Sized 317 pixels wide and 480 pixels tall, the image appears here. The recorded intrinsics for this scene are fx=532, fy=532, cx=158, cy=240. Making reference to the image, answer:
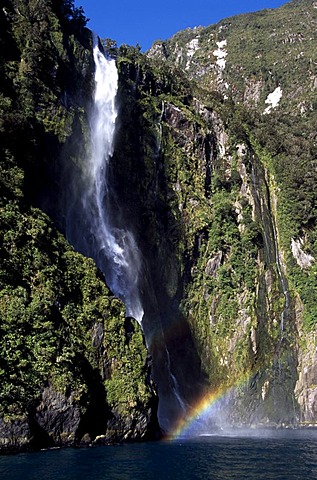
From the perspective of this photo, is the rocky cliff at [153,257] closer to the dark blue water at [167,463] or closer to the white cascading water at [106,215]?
the white cascading water at [106,215]

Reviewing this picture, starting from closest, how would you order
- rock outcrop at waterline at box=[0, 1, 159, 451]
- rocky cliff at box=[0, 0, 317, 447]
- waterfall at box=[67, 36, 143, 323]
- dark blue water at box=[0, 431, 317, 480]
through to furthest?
dark blue water at box=[0, 431, 317, 480]
rock outcrop at waterline at box=[0, 1, 159, 451]
rocky cliff at box=[0, 0, 317, 447]
waterfall at box=[67, 36, 143, 323]

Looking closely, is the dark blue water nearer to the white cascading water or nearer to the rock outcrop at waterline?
the rock outcrop at waterline

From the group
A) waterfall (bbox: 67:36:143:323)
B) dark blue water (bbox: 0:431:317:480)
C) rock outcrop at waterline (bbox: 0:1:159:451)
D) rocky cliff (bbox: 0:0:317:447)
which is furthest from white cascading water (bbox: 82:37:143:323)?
dark blue water (bbox: 0:431:317:480)

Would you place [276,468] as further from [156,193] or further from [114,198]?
[156,193]

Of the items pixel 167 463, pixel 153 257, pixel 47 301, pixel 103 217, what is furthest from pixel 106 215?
pixel 167 463

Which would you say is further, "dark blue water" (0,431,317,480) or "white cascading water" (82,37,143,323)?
"white cascading water" (82,37,143,323)

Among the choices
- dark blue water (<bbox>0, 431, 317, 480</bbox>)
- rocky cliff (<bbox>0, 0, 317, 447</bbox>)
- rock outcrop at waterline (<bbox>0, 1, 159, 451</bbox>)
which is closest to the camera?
dark blue water (<bbox>0, 431, 317, 480</bbox>)
